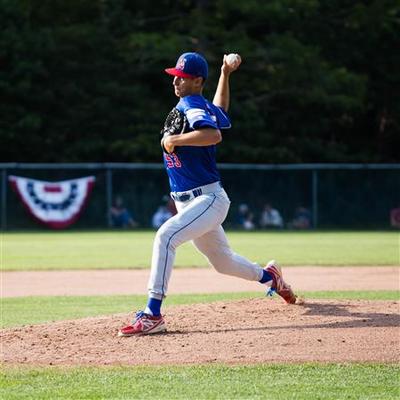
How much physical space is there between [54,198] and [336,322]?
1954cm

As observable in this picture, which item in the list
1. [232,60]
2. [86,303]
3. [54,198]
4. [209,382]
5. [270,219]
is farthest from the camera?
[270,219]

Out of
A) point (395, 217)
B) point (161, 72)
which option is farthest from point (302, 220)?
point (161, 72)

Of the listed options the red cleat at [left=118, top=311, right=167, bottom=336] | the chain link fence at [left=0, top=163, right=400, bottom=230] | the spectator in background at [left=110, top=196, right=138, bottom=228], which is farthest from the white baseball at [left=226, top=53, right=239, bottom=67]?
the spectator in background at [left=110, top=196, right=138, bottom=228]

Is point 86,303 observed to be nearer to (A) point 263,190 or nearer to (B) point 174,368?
(B) point 174,368

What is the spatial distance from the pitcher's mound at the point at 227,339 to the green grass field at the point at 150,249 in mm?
7034

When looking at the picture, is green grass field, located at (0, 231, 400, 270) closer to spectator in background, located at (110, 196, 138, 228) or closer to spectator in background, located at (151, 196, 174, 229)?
spectator in background, located at (151, 196, 174, 229)

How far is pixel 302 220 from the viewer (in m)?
27.5

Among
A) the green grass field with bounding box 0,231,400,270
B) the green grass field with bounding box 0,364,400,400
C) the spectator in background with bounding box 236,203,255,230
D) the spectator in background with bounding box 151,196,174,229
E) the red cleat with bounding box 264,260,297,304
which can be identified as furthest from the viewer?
the spectator in background with bounding box 236,203,255,230

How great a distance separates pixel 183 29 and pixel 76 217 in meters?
8.69

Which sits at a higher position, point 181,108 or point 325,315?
point 181,108

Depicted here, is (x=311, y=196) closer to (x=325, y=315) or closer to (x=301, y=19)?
(x=301, y=19)

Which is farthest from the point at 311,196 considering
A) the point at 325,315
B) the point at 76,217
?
the point at 325,315

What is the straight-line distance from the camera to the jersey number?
7.02 m

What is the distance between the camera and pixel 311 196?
2805cm
